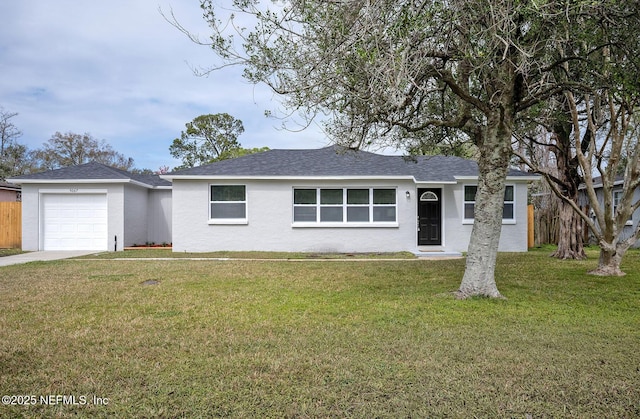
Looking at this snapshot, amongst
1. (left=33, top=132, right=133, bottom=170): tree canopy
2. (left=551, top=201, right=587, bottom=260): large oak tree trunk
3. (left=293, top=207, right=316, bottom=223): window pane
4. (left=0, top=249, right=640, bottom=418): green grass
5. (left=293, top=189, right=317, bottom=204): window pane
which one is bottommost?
(left=0, top=249, right=640, bottom=418): green grass

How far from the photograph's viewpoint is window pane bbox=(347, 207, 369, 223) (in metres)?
15.5

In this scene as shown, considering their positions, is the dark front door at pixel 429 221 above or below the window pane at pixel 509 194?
below

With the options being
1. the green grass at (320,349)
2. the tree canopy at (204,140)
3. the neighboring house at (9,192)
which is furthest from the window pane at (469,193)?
the neighboring house at (9,192)

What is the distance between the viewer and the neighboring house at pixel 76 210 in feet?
51.2

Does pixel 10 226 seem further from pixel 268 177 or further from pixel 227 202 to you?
pixel 268 177

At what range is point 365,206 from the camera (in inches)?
611

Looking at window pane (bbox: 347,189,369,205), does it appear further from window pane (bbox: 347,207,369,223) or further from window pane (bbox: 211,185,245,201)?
window pane (bbox: 211,185,245,201)

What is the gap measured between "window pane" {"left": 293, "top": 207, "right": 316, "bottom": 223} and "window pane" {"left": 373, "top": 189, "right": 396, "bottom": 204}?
2499 millimetres

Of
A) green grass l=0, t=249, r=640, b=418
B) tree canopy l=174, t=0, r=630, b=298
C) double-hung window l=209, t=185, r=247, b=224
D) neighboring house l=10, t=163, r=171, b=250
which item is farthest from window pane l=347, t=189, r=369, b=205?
neighboring house l=10, t=163, r=171, b=250

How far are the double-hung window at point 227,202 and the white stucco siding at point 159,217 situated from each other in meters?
3.81

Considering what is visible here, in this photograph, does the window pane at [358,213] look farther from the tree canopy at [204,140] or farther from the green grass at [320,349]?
the tree canopy at [204,140]

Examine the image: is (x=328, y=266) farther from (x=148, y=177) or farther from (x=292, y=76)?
(x=148, y=177)

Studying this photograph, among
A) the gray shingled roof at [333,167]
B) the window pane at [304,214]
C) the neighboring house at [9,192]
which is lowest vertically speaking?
the window pane at [304,214]

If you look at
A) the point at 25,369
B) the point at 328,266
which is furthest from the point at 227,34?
the point at 328,266
